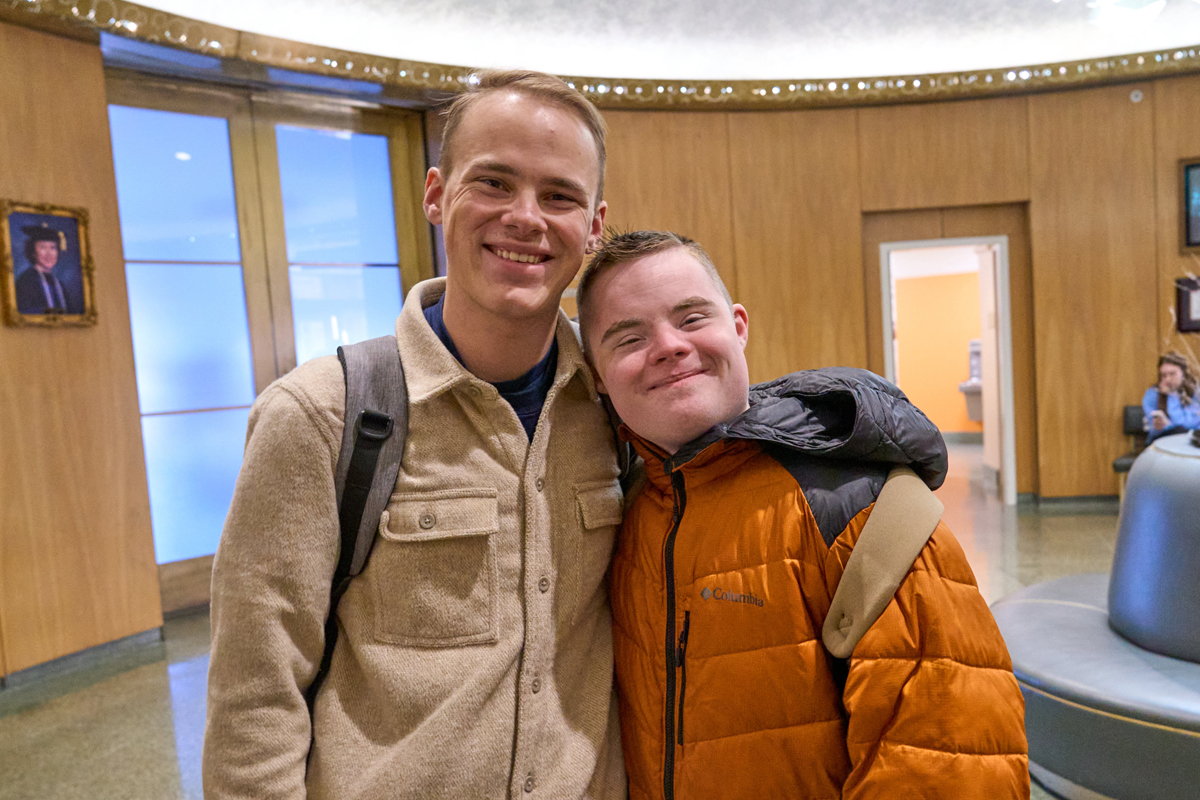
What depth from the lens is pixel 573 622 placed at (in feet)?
3.77

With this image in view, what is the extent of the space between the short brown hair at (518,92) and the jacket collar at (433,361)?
0.81 ft

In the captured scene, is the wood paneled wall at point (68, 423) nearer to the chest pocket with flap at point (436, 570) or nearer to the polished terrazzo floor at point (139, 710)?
the polished terrazzo floor at point (139, 710)

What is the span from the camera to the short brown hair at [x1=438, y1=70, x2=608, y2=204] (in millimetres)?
1120

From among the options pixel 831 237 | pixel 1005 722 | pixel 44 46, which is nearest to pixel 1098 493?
pixel 831 237

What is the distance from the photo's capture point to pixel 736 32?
18.4 ft

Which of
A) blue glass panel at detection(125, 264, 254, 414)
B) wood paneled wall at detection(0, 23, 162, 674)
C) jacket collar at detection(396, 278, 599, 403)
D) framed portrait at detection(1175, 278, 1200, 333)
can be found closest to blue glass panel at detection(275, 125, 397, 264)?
blue glass panel at detection(125, 264, 254, 414)

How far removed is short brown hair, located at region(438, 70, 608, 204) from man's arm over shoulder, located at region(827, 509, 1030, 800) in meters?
0.82

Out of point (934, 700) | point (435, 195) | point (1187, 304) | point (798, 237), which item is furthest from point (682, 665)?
point (1187, 304)

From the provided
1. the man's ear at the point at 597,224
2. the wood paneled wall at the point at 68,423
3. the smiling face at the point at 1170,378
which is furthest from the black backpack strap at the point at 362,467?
the smiling face at the point at 1170,378

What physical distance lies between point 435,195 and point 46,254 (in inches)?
140

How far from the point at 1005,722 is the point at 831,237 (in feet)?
18.6

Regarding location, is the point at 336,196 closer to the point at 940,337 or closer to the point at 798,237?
the point at 798,237

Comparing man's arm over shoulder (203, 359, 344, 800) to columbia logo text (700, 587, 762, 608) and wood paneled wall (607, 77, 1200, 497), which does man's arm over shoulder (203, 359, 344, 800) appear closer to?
columbia logo text (700, 587, 762, 608)

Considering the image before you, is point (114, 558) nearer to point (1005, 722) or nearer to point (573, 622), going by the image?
point (573, 622)
